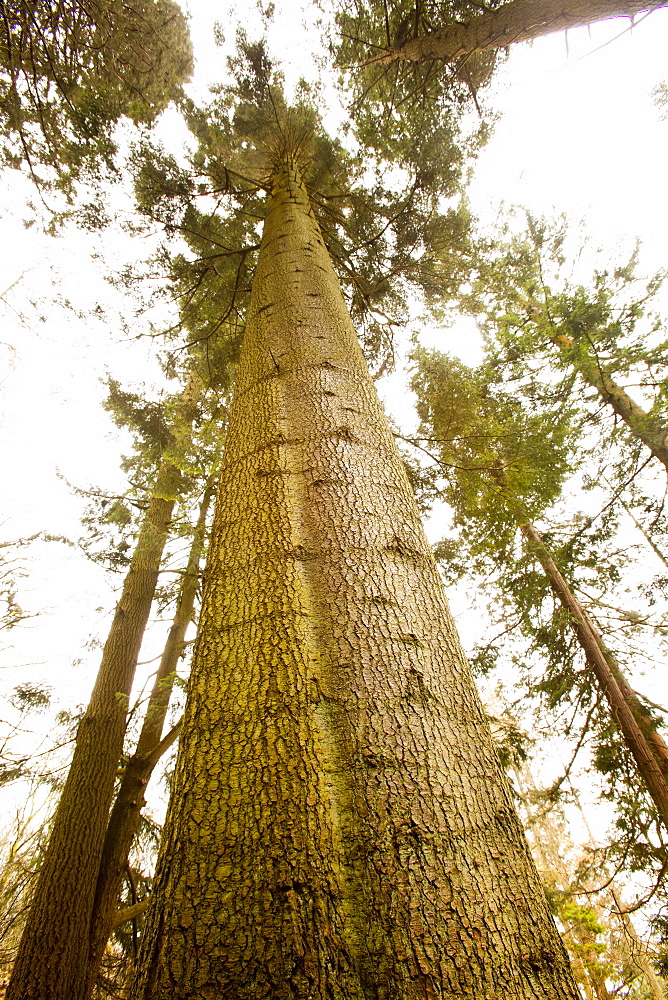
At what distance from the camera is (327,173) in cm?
697

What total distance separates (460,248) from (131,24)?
5231mm

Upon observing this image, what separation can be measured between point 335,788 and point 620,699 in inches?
219

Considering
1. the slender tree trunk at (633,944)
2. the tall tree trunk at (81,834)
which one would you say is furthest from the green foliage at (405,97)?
the slender tree trunk at (633,944)

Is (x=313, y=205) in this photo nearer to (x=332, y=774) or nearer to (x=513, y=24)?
(x=513, y=24)

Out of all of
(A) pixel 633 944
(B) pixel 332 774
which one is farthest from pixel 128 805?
(A) pixel 633 944

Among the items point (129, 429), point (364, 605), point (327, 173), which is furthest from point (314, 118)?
point (364, 605)

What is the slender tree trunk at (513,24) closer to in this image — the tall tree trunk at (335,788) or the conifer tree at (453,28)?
the conifer tree at (453,28)

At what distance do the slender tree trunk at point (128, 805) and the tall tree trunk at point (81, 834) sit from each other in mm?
192

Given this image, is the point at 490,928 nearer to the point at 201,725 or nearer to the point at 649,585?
the point at 201,725

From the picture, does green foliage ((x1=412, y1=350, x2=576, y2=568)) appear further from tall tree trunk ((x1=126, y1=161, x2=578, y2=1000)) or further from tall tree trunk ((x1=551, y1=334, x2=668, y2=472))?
tall tree trunk ((x1=126, y1=161, x2=578, y2=1000))

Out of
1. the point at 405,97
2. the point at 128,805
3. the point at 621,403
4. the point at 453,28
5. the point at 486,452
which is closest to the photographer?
the point at 128,805

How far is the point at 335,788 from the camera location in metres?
0.98

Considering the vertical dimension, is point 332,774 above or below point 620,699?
below

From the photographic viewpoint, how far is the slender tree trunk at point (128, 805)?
11.5ft
